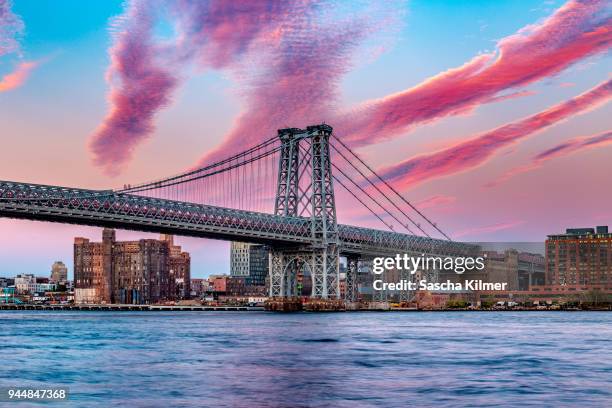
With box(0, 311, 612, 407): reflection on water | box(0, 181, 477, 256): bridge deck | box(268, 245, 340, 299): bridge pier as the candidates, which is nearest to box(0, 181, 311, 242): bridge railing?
box(0, 181, 477, 256): bridge deck

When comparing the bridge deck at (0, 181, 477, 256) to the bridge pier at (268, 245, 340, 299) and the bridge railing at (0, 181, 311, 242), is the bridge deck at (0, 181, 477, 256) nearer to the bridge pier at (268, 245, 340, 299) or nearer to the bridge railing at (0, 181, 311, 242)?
the bridge railing at (0, 181, 311, 242)

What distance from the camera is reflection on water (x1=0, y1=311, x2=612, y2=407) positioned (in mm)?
36969

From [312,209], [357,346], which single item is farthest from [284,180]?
[357,346]

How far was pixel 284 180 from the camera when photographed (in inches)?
5827

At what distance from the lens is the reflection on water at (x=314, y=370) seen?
37.0 m

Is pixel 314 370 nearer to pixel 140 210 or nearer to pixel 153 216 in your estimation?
pixel 140 210

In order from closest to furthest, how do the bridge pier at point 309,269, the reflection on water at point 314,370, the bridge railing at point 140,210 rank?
the reflection on water at point 314,370
the bridge railing at point 140,210
the bridge pier at point 309,269

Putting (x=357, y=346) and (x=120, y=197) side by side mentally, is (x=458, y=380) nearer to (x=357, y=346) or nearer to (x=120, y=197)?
(x=357, y=346)

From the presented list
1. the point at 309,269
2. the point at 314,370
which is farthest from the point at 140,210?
the point at 314,370

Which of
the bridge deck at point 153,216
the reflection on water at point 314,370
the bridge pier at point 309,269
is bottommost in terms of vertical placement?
the reflection on water at point 314,370

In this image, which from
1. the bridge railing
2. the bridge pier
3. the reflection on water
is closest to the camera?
the reflection on water

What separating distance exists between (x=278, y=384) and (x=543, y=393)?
1146 cm

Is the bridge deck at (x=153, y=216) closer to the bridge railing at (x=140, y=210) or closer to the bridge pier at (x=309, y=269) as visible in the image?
the bridge railing at (x=140, y=210)

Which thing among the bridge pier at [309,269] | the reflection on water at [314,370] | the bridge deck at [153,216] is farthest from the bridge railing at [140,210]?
the reflection on water at [314,370]
